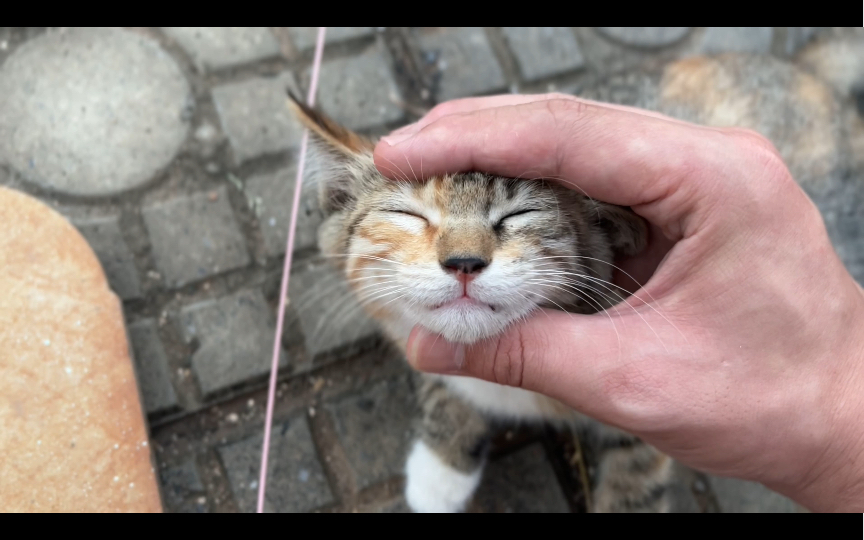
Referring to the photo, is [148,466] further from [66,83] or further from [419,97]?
[419,97]

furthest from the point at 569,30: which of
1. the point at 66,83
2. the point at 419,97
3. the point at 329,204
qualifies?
the point at 66,83

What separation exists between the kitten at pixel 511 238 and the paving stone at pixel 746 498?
0.36 metres

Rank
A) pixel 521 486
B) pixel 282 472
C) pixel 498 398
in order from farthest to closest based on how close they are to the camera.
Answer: pixel 521 486 < pixel 282 472 < pixel 498 398

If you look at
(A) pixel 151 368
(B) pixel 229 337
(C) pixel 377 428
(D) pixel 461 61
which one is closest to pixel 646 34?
(D) pixel 461 61

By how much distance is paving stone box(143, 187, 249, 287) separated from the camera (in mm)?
2555

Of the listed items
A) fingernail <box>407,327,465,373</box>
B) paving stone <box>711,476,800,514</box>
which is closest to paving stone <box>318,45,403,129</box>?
fingernail <box>407,327,465,373</box>

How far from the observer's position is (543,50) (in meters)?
3.07

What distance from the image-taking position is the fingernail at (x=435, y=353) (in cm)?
175

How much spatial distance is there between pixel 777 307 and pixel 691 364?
0.24 meters

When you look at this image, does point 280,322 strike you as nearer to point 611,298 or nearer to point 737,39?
point 611,298

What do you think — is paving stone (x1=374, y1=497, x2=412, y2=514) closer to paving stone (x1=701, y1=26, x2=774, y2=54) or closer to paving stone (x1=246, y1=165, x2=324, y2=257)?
paving stone (x1=246, y1=165, x2=324, y2=257)

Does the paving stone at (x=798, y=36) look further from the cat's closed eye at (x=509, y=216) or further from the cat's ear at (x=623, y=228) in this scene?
the cat's closed eye at (x=509, y=216)

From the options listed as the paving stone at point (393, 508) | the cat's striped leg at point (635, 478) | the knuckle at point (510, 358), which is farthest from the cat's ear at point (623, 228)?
the paving stone at point (393, 508)

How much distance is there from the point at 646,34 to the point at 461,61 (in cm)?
95
